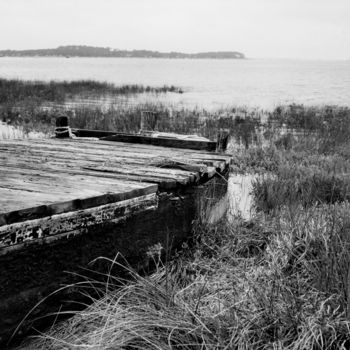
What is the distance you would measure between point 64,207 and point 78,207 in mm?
126

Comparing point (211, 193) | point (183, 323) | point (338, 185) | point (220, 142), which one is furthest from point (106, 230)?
point (338, 185)

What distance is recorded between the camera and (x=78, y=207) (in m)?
2.96

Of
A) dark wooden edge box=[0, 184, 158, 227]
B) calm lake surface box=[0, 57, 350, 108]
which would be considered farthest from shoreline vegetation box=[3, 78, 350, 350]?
calm lake surface box=[0, 57, 350, 108]

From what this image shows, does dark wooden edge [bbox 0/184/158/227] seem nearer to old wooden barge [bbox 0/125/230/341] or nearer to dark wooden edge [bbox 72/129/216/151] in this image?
old wooden barge [bbox 0/125/230/341]

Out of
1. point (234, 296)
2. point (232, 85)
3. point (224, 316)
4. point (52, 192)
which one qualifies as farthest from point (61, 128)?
point (232, 85)

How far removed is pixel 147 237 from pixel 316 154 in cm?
657

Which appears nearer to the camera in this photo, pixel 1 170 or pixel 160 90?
pixel 1 170

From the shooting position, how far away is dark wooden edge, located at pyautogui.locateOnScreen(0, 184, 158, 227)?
2562 mm

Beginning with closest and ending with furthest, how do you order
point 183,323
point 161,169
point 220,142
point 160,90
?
1. point 183,323
2. point 161,169
3. point 220,142
4. point 160,90

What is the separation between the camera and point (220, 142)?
6504mm

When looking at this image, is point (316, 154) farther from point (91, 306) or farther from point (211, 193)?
point (91, 306)

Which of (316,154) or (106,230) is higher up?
(106,230)

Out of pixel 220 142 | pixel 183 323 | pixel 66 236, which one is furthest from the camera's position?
pixel 220 142

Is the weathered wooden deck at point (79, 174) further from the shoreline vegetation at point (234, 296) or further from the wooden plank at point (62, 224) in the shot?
the shoreline vegetation at point (234, 296)
